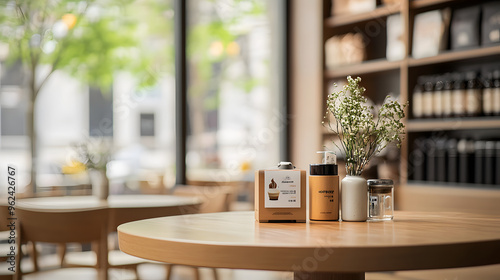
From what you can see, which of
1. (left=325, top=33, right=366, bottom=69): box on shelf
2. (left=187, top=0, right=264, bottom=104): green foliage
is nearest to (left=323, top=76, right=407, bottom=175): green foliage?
(left=325, top=33, right=366, bottom=69): box on shelf

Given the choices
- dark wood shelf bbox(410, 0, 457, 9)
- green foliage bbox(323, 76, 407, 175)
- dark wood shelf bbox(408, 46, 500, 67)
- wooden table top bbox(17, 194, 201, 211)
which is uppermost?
dark wood shelf bbox(410, 0, 457, 9)

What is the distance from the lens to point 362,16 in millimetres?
4586

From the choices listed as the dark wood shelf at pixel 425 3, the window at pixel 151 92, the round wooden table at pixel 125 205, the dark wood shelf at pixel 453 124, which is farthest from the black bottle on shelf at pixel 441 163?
the window at pixel 151 92

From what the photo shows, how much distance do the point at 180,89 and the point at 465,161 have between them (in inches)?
91.8

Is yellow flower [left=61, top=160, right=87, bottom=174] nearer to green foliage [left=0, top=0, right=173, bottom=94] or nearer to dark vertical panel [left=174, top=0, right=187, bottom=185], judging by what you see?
green foliage [left=0, top=0, right=173, bottom=94]

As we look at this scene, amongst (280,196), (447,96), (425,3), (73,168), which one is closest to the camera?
(280,196)

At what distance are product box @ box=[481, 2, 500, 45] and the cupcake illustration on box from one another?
7.71 ft

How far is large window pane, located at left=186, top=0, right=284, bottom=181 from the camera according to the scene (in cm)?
512

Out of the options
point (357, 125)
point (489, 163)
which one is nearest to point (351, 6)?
point (489, 163)

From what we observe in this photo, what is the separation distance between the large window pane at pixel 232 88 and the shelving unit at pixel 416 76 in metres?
0.77

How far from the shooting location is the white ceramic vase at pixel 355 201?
191 cm

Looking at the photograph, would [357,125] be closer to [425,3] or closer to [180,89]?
[425,3]

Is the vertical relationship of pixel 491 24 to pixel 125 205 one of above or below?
above

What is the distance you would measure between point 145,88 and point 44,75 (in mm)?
813
